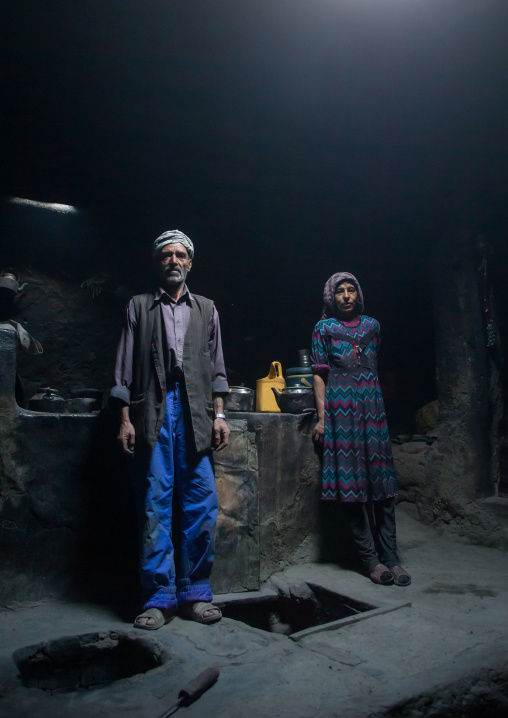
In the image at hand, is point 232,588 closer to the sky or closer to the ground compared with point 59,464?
closer to the ground

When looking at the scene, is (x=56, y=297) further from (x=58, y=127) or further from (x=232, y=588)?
(x=232, y=588)

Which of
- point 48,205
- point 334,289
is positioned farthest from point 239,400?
point 48,205

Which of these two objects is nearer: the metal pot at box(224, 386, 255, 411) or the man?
the man

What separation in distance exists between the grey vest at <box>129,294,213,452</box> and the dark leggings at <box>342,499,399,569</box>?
120 centimetres

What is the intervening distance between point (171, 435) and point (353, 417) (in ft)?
4.21

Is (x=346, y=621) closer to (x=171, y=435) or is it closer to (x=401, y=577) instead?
(x=401, y=577)

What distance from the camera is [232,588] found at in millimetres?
2828

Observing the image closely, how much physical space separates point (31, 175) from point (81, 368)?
1895 mm

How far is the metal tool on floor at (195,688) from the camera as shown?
1586 mm

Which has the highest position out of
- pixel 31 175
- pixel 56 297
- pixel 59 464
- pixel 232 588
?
pixel 31 175

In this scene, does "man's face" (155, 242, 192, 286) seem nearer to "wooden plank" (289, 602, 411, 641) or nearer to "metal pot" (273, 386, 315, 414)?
"metal pot" (273, 386, 315, 414)

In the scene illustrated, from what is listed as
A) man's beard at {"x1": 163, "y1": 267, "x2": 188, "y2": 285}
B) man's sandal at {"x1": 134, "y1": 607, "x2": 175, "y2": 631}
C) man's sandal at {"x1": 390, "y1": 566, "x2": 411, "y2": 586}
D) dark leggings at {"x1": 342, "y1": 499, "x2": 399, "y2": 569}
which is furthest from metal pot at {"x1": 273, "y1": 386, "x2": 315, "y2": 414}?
man's sandal at {"x1": 134, "y1": 607, "x2": 175, "y2": 631}

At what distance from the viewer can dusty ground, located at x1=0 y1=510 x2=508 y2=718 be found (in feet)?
5.24

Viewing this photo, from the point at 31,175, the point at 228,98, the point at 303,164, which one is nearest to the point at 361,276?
the point at 303,164
